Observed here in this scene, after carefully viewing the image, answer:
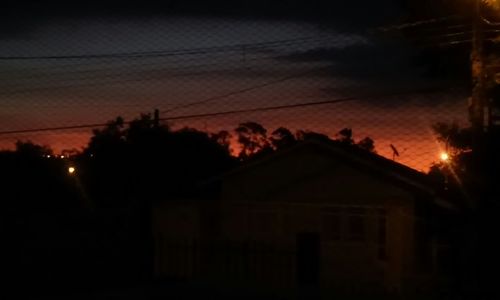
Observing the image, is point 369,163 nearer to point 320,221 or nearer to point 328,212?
point 328,212

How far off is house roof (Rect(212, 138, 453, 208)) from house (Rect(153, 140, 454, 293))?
0.03 metres

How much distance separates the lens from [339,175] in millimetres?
23562

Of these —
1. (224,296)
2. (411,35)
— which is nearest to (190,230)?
(411,35)

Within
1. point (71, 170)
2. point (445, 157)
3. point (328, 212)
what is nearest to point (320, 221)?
point (328, 212)

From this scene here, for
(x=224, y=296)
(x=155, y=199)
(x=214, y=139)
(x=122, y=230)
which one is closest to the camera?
(x=224, y=296)

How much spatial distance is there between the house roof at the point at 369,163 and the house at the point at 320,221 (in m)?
0.03

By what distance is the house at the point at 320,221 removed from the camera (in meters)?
19.9

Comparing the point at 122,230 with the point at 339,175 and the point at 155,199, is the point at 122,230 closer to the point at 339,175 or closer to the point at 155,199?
the point at 155,199

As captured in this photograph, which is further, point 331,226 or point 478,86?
point 331,226

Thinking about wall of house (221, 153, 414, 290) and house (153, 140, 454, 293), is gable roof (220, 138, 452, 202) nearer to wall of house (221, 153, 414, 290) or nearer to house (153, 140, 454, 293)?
house (153, 140, 454, 293)

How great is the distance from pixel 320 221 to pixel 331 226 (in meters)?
0.35

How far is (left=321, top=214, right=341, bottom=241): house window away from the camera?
23453 mm

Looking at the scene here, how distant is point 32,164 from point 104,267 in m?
23.4

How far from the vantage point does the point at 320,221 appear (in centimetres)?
2380
